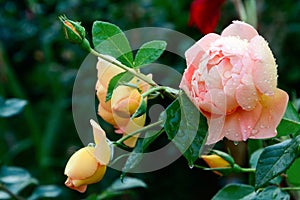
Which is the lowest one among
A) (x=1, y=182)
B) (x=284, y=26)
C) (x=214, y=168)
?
(x=284, y=26)

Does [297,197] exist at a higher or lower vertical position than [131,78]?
lower

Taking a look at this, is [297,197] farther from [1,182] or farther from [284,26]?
[284,26]

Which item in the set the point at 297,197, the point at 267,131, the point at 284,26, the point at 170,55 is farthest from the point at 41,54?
the point at 267,131

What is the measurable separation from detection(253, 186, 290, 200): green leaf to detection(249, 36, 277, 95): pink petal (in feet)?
0.38

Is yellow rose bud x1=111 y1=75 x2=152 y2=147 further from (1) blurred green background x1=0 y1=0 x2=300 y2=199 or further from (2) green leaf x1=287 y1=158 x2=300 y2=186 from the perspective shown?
(1) blurred green background x1=0 y1=0 x2=300 y2=199

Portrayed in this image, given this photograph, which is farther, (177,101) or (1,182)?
(1,182)

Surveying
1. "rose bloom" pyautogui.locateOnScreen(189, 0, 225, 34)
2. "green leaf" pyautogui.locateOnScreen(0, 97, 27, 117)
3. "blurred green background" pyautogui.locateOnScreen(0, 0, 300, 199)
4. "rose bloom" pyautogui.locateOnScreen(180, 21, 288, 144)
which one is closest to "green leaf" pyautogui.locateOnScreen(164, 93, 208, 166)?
"rose bloom" pyautogui.locateOnScreen(180, 21, 288, 144)

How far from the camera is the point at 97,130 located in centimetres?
37

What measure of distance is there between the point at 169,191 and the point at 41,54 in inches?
19.1

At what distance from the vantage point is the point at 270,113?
14.0 inches

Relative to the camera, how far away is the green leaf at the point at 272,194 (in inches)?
16.8

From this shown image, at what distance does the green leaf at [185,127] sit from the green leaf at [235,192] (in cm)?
10

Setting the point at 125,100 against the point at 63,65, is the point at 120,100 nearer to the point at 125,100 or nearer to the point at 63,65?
the point at 125,100

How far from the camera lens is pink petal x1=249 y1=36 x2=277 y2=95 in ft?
1.11
